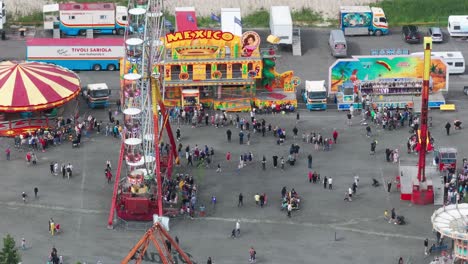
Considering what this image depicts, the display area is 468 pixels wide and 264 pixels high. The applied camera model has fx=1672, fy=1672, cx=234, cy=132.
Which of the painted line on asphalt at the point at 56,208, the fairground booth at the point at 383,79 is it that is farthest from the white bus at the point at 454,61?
the painted line on asphalt at the point at 56,208

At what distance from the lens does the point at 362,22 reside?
536ft

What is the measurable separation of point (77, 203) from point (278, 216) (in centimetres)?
1558

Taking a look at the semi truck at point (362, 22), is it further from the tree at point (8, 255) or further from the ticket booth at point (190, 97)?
the tree at point (8, 255)

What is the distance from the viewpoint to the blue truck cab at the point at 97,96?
5763 inches

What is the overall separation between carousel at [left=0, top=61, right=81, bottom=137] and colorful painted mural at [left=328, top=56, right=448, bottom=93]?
23.5 meters

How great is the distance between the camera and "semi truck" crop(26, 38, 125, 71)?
153 metres

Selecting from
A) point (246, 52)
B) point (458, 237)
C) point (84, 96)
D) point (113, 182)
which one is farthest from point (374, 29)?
point (458, 237)

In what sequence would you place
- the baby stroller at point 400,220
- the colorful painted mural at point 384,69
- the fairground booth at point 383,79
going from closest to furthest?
the baby stroller at point 400,220
the fairground booth at point 383,79
the colorful painted mural at point 384,69

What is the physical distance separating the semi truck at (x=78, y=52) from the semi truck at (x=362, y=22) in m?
23.1

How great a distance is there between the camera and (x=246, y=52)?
146625mm

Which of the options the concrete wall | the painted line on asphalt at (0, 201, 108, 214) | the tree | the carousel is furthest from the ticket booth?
the tree

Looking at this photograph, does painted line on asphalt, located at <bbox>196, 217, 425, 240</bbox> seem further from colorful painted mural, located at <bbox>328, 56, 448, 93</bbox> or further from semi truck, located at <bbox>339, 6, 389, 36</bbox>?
semi truck, located at <bbox>339, 6, 389, 36</bbox>

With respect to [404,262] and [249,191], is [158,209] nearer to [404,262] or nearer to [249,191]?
[249,191]

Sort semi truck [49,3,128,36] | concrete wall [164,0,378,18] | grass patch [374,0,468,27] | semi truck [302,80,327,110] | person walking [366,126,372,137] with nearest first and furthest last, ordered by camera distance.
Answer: person walking [366,126,372,137] → semi truck [302,80,327,110] → semi truck [49,3,128,36] → grass patch [374,0,468,27] → concrete wall [164,0,378,18]
